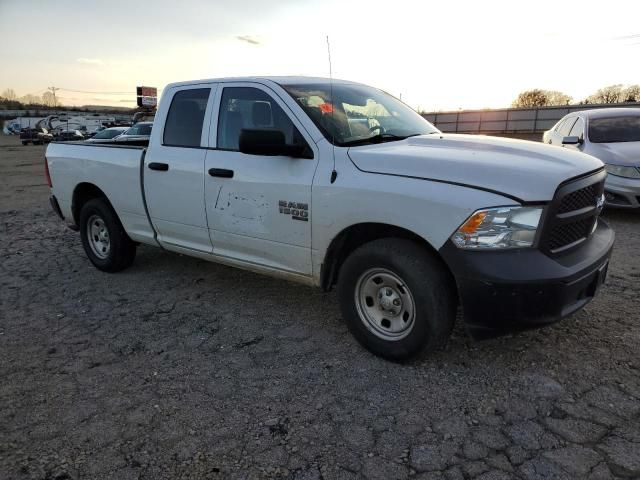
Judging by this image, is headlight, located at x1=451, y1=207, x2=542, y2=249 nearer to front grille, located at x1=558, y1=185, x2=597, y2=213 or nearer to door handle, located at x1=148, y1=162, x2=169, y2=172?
front grille, located at x1=558, y1=185, x2=597, y2=213

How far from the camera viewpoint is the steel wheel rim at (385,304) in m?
3.19

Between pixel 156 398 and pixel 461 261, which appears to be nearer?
pixel 461 261

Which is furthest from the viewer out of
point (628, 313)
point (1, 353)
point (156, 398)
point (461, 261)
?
point (628, 313)

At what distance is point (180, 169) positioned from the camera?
4324 millimetres

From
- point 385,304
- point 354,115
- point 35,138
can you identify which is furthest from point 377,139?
point 35,138

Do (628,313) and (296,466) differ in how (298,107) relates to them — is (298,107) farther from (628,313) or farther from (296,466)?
(628,313)

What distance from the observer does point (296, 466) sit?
2.41 metres

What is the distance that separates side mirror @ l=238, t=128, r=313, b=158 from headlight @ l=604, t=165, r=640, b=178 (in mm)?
5874

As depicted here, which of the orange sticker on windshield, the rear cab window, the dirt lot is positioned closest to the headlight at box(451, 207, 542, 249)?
the dirt lot

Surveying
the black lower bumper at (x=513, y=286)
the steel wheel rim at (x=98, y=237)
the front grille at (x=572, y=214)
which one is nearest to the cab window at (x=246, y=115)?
the black lower bumper at (x=513, y=286)

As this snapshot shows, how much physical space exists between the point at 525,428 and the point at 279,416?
1.34 meters

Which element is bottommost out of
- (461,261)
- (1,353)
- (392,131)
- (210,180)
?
(1,353)

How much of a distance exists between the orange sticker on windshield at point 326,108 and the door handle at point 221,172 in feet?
2.85

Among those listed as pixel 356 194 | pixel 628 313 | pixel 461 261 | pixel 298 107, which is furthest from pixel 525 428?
pixel 298 107
